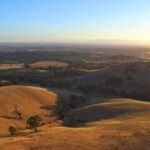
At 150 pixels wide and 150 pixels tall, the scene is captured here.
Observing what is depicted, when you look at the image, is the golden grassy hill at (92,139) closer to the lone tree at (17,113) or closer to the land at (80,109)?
the land at (80,109)

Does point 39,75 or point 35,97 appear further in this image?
point 39,75

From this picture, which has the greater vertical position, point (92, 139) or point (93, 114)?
point (92, 139)

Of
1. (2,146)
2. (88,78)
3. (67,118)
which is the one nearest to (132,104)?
(67,118)

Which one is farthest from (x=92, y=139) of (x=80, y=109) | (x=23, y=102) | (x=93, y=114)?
(x=23, y=102)

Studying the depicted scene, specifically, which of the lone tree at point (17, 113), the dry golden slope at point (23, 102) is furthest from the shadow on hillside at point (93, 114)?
the lone tree at point (17, 113)

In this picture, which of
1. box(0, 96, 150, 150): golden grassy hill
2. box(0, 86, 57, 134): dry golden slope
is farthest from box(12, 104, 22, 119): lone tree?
box(0, 96, 150, 150): golden grassy hill

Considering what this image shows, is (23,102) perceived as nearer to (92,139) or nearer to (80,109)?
(80,109)

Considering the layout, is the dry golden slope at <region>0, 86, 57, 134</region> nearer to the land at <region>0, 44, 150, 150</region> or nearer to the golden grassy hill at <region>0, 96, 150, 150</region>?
the land at <region>0, 44, 150, 150</region>

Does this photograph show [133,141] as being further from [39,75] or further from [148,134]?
[39,75]
